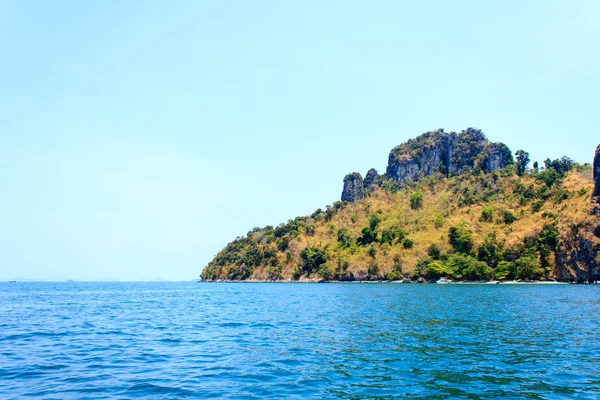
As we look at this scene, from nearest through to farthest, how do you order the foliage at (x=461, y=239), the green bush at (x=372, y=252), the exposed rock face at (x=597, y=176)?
the exposed rock face at (x=597, y=176) < the foliage at (x=461, y=239) < the green bush at (x=372, y=252)

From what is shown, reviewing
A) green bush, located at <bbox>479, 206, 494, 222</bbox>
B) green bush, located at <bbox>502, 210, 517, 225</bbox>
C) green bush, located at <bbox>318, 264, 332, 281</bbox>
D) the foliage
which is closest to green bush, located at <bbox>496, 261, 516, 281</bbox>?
the foliage

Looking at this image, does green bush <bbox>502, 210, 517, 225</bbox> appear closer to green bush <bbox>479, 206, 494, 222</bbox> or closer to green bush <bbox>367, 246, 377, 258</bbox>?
green bush <bbox>479, 206, 494, 222</bbox>

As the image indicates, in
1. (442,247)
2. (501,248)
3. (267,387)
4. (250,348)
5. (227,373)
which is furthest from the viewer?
(442,247)

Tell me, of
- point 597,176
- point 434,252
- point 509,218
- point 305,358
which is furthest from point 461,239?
point 305,358

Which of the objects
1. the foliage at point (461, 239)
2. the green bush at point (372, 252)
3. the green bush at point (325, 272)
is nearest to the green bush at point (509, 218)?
the foliage at point (461, 239)

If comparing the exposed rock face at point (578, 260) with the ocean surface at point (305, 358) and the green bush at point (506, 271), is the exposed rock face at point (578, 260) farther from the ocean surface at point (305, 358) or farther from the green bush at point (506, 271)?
the ocean surface at point (305, 358)

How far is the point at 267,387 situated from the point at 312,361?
18.9 feet

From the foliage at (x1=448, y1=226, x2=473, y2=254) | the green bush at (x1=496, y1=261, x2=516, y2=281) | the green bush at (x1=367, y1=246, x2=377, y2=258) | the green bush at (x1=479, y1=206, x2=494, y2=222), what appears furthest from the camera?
the green bush at (x1=367, y1=246, x2=377, y2=258)

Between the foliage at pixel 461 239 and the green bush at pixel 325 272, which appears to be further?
the green bush at pixel 325 272

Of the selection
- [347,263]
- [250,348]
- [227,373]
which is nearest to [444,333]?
[250,348]

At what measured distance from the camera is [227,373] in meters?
22.3

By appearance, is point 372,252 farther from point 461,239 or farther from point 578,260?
point 578,260

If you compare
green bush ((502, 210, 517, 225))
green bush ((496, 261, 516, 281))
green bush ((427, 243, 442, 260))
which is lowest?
green bush ((496, 261, 516, 281))

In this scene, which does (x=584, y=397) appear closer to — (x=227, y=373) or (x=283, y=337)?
(x=227, y=373)
